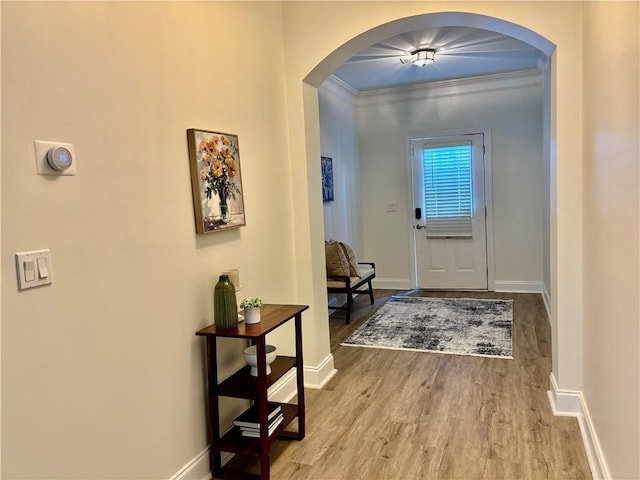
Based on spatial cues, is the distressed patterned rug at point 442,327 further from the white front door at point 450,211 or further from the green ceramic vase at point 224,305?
the green ceramic vase at point 224,305

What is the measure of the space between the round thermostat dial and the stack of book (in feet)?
4.67

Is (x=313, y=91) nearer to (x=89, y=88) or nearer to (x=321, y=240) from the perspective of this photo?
(x=321, y=240)

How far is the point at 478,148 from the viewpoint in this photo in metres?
5.98

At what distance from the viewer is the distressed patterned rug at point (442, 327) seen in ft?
13.3

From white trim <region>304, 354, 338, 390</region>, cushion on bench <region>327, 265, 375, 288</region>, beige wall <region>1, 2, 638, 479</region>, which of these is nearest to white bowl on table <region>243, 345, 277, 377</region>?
beige wall <region>1, 2, 638, 479</region>

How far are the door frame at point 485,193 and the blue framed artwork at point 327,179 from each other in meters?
1.26

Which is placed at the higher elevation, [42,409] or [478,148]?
[478,148]

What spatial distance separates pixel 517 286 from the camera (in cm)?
604

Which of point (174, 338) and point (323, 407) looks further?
point (323, 407)

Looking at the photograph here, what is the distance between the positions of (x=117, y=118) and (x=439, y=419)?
2272 millimetres

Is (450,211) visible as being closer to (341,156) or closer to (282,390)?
(341,156)

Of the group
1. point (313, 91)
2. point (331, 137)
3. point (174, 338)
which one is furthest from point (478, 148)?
point (174, 338)

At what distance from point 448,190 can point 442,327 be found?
7.04ft

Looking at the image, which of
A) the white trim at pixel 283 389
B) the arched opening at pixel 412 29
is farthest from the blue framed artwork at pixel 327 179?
the white trim at pixel 283 389
